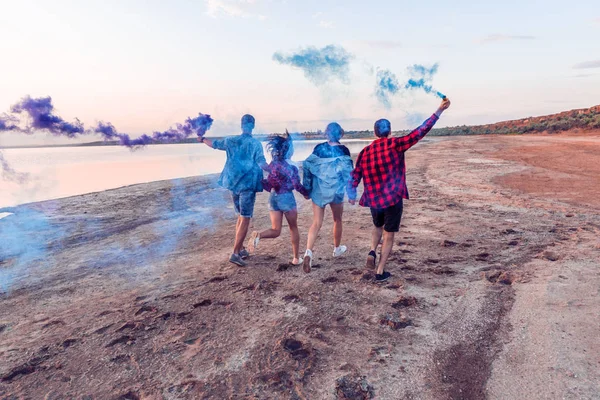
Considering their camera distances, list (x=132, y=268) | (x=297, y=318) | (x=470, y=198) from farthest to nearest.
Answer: (x=470, y=198) → (x=132, y=268) → (x=297, y=318)

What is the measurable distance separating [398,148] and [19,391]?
4.36m

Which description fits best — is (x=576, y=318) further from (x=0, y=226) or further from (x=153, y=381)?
(x=0, y=226)

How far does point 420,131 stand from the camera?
4.64 meters

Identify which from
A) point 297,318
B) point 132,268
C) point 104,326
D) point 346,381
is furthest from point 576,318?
point 132,268

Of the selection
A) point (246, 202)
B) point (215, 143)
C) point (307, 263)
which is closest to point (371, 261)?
point (307, 263)

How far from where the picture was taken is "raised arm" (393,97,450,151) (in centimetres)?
464

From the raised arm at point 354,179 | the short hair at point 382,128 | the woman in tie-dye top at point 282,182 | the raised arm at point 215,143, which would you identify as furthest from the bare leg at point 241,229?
the short hair at point 382,128

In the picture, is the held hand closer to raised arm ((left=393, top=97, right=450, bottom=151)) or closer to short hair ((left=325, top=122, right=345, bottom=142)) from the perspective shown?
raised arm ((left=393, top=97, right=450, bottom=151))

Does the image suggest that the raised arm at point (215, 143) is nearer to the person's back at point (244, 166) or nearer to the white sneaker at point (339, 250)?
the person's back at point (244, 166)

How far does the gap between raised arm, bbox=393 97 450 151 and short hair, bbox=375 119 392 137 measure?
232 mm

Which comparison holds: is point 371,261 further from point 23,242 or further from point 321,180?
point 23,242

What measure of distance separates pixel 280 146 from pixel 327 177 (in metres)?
0.77

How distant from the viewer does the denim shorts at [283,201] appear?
5.57 meters

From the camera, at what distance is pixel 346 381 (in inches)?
121
